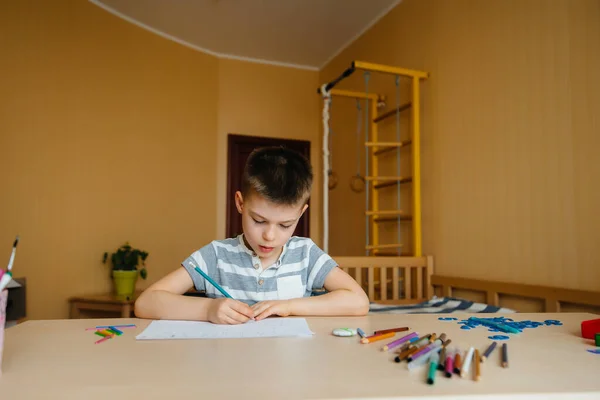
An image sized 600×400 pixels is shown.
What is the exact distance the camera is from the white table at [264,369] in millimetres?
573

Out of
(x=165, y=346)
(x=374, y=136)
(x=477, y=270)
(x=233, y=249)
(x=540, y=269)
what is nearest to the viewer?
(x=165, y=346)

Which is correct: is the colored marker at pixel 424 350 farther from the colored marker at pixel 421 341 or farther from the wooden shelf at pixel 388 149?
the wooden shelf at pixel 388 149

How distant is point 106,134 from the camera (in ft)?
11.5

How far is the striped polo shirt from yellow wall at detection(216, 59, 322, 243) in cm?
307

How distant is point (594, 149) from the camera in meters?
1.77

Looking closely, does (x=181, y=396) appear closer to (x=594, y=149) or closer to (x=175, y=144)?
(x=594, y=149)

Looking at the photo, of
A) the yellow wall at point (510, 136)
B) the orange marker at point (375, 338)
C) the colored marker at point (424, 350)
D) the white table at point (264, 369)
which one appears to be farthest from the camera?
the yellow wall at point (510, 136)

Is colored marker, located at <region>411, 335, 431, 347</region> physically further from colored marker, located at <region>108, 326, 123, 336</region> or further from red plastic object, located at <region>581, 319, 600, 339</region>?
colored marker, located at <region>108, 326, 123, 336</region>

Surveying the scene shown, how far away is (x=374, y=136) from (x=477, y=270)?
122cm

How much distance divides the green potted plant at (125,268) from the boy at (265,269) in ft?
7.58

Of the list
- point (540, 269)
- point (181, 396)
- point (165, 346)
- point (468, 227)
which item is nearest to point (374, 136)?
point (468, 227)

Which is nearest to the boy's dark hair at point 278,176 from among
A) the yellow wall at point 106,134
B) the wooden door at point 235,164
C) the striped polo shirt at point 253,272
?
the striped polo shirt at point 253,272

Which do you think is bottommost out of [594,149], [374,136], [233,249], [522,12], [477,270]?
[477,270]

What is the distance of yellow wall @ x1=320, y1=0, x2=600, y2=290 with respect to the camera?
6.02 ft
